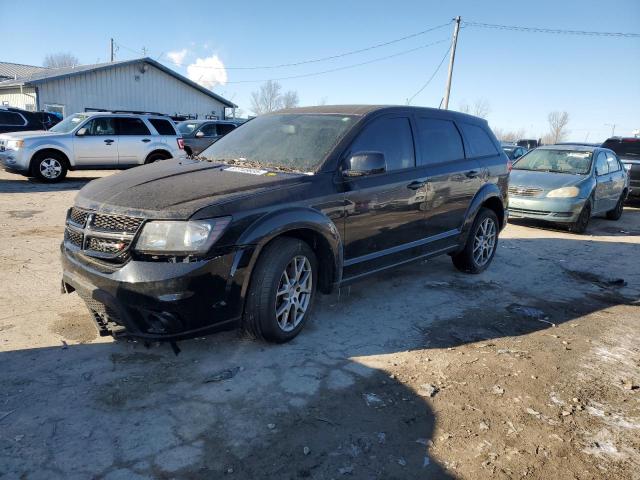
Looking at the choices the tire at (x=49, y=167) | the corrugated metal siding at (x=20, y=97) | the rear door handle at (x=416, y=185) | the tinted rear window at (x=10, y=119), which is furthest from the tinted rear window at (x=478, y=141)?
the corrugated metal siding at (x=20, y=97)

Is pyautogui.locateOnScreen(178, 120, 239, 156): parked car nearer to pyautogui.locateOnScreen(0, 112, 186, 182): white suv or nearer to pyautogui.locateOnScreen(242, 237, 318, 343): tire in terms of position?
pyautogui.locateOnScreen(0, 112, 186, 182): white suv

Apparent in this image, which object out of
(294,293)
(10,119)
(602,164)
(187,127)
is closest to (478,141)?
(294,293)

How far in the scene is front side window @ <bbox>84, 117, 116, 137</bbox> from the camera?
497 inches

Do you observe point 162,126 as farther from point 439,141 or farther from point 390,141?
point 390,141

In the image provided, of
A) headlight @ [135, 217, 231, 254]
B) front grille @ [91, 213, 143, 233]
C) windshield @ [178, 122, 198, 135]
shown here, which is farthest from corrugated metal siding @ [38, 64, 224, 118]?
headlight @ [135, 217, 231, 254]

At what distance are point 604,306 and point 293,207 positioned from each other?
379 cm

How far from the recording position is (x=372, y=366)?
11.4 ft

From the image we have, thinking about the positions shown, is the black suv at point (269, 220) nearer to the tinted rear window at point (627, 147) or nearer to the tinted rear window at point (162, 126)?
the tinted rear window at point (162, 126)

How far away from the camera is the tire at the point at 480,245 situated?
19.0 ft

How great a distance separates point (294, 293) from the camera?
369 cm

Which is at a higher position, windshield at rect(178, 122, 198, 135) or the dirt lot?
windshield at rect(178, 122, 198, 135)

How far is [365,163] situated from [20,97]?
99.0ft

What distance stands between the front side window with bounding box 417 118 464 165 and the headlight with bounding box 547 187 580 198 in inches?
Result: 179

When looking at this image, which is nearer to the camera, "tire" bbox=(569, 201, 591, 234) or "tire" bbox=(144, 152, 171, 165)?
"tire" bbox=(569, 201, 591, 234)
